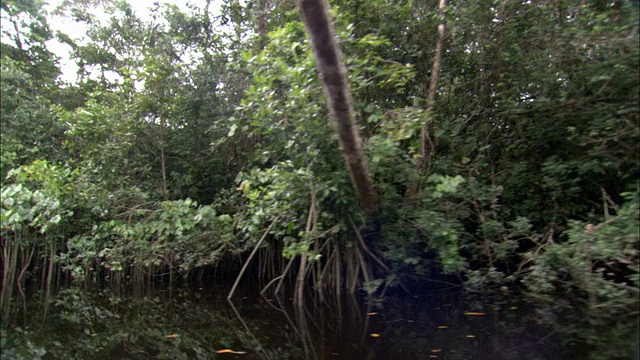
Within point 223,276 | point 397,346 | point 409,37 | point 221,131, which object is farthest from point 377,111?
point 223,276

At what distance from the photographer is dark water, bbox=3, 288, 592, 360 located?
11.6 ft

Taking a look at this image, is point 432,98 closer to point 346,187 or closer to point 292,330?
point 346,187

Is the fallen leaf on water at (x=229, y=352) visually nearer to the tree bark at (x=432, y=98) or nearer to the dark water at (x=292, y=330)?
the dark water at (x=292, y=330)

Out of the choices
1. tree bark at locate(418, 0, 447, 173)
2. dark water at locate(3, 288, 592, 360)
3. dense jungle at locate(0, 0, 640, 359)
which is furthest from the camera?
tree bark at locate(418, 0, 447, 173)

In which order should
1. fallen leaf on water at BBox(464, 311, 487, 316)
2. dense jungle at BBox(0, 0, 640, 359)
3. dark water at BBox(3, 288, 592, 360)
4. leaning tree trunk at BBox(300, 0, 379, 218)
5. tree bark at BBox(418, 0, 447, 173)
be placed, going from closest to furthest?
1. leaning tree trunk at BBox(300, 0, 379, 218)
2. dark water at BBox(3, 288, 592, 360)
3. dense jungle at BBox(0, 0, 640, 359)
4. fallen leaf on water at BBox(464, 311, 487, 316)
5. tree bark at BBox(418, 0, 447, 173)

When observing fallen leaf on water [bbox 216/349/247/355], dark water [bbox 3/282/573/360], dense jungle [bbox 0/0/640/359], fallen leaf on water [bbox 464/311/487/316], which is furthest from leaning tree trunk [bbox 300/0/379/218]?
fallen leaf on water [bbox 216/349/247/355]

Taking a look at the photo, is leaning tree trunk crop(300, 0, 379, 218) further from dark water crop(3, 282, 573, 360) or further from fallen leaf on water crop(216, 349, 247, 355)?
fallen leaf on water crop(216, 349, 247, 355)

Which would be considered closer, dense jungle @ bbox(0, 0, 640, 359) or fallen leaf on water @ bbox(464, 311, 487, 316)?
dense jungle @ bbox(0, 0, 640, 359)

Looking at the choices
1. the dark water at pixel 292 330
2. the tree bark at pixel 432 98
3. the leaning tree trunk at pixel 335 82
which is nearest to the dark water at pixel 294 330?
the dark water at pixel 292 330

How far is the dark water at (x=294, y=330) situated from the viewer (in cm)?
354

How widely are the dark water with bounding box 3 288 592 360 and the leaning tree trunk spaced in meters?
1.61

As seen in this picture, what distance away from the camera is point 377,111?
538 cm

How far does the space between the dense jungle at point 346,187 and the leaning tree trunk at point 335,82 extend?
18 mm

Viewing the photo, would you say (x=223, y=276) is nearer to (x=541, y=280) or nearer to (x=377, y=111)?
(x=377, y=111)
